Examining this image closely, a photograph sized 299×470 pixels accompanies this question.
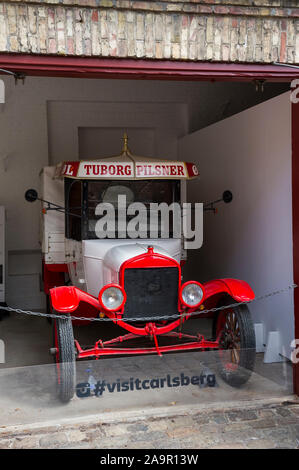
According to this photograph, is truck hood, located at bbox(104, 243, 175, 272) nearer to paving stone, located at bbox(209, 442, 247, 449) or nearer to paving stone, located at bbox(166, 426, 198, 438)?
paving stone, located at bbox(166, 426, 198, 438)

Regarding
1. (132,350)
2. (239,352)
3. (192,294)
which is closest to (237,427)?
(239,352)

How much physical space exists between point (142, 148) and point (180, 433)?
6.42 metres

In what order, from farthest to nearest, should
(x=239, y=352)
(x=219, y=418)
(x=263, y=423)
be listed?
(x=239, y=352)
(x=219, y=418)
(x=263, y=423)

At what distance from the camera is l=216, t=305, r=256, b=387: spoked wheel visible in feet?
15.8

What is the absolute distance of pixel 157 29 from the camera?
401 cm

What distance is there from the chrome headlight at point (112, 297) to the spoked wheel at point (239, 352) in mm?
1069

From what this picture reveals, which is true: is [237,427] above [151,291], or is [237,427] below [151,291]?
below

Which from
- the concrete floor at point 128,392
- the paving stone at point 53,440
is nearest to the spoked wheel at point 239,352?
the concrete floor at point 128,392

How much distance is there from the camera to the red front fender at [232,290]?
16.1ft

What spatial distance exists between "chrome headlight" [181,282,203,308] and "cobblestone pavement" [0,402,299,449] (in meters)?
0.96

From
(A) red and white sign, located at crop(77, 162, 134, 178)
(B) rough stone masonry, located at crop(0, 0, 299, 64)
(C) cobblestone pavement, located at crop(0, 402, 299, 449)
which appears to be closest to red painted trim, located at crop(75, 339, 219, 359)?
(C) cobblestone pavement, located at crop(0, 402, 299, 449)

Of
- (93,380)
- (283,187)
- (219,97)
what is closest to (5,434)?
(93,380)

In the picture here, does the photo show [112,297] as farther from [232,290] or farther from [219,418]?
[219,418]
